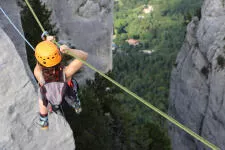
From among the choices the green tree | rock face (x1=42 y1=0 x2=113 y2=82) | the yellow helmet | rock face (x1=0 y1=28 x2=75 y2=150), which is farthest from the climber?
rock face (x1=42 y1=0 x2=113 y2=82)

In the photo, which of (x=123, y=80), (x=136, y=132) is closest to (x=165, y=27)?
(x=123, y=80)

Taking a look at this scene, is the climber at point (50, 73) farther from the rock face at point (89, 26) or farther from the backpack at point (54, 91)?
the rock face at point (89, 26)

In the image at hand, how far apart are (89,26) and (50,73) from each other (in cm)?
2177

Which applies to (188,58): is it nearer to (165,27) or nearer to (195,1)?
(165,27)

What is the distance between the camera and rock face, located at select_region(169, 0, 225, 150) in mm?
24500

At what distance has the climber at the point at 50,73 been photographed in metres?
6.11

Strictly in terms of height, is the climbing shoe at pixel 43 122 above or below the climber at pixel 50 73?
below

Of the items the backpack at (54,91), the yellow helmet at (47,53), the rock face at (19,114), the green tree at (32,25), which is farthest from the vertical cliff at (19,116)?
the green tree at (32,25)

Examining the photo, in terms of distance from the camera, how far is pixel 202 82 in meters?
27.9

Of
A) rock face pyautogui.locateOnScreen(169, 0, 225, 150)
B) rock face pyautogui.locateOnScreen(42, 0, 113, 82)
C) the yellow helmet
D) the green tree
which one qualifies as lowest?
rock face pyautogui.locateOnScreen(169, 0, 225, 150)

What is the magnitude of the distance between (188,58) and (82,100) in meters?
17.5

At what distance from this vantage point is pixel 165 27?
12812cm

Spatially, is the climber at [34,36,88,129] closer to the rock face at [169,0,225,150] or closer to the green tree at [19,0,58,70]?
the green tree at [19,0,58,70]

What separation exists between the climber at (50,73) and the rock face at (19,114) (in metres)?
0.31
